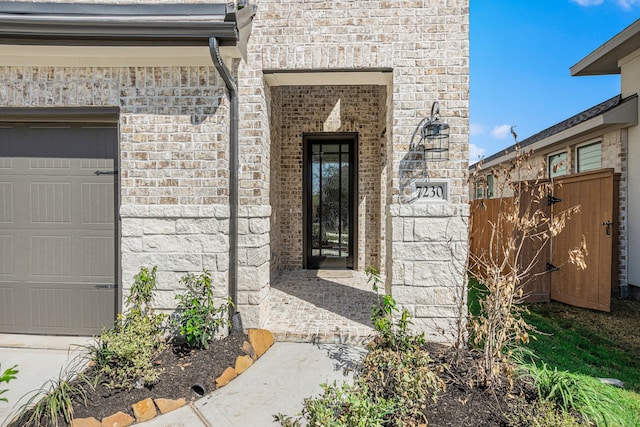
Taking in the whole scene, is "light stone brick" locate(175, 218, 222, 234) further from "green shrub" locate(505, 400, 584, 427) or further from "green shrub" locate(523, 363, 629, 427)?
"green shrub" locate(523, 363, 629, 427)

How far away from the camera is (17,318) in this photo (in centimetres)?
382

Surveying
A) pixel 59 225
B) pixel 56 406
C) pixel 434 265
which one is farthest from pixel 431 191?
pixel 59 225

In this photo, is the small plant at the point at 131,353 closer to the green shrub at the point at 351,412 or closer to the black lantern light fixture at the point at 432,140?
the green shrub at the point at 351,412

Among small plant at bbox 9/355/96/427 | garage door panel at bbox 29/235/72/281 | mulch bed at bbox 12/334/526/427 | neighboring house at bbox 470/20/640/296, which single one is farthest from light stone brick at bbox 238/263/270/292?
neighboring house at bbox 470/20/640/296

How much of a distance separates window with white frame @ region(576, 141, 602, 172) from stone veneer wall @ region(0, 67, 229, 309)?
763 centimetres

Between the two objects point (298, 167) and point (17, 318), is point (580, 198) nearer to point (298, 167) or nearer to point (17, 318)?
point (298, 167)

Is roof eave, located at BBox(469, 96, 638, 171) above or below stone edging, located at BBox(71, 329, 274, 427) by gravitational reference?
above

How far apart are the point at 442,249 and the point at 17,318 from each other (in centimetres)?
504

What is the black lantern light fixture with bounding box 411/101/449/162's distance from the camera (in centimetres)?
347

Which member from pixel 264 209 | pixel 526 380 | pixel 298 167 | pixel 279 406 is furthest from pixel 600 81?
pixel 279 406

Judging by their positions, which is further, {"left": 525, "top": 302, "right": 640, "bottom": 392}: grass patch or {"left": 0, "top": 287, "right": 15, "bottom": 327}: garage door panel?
{"left": 0, "top": 287, "right": 15, "bottom": 327}: garage door panel

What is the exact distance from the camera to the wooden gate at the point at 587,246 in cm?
488

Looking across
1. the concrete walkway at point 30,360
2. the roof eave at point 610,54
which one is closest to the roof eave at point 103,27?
the concrete walkway at point 30,360

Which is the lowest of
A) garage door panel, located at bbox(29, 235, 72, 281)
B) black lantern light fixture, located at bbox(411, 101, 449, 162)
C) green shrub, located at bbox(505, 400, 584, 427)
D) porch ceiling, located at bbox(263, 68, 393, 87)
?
green shrub, located at bbox(505, 400, 584, 427)
